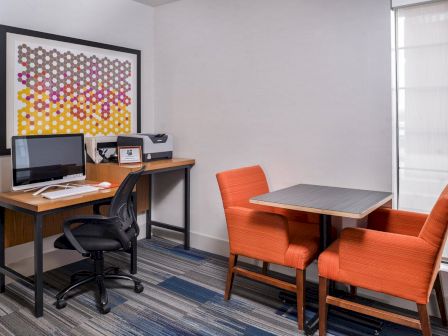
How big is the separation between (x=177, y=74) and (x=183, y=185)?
3.50 ft

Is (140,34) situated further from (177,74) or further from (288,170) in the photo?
(288,170)

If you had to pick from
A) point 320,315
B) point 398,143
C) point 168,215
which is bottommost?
point 320,315

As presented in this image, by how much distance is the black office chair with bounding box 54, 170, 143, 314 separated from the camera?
2299mm

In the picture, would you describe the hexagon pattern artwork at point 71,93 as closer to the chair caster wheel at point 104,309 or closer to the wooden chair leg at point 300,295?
the chair caster wheel at point 104,309

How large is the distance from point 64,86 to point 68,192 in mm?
992

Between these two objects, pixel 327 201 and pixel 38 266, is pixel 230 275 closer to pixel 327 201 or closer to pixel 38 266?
pixel 327 201

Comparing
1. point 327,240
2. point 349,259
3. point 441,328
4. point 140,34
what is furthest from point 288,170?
point 140,34

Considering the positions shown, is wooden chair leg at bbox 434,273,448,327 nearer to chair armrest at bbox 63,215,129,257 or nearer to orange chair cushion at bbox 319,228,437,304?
orange chair cushion at bbox 319,228,437,304

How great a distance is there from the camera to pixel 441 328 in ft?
7.31

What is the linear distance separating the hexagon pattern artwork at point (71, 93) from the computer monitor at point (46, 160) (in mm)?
288

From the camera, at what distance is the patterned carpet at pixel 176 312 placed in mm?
2197

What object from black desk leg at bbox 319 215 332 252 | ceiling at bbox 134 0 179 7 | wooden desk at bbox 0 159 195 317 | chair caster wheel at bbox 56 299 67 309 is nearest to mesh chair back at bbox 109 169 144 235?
wooden desk at bbox 0 159 195 317

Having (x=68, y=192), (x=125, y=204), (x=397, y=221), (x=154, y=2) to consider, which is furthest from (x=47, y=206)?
(x=154, y=2)

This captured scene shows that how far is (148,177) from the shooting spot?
3.77 metres
